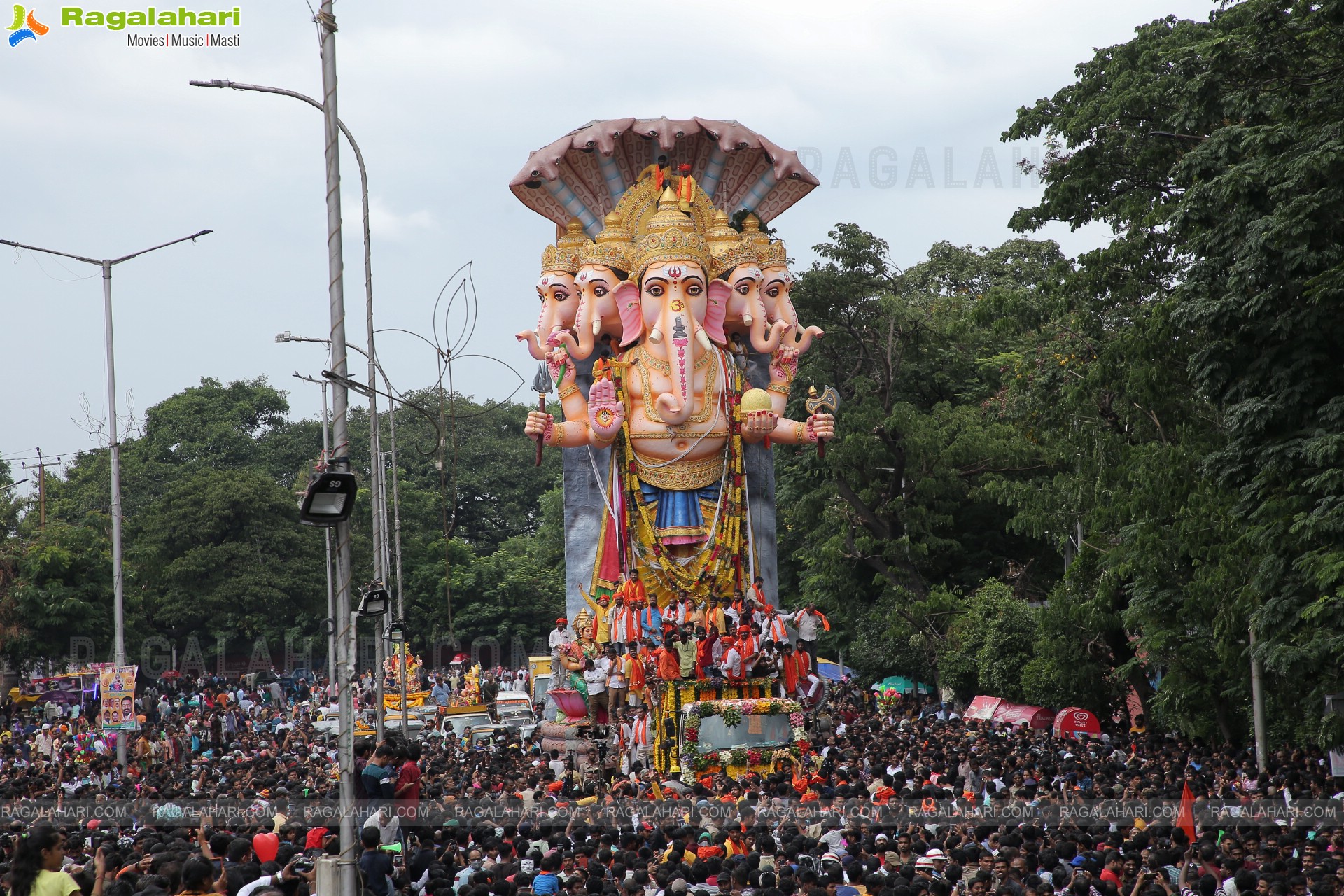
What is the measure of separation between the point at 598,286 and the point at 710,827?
40.2 ft

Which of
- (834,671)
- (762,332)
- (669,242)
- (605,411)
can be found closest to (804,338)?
(762,332)

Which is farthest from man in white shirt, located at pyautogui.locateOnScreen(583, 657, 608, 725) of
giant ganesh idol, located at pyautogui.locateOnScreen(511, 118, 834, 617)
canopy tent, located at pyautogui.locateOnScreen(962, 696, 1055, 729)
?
canopy tent, located at pyautogui.locateOnScreen(962, 696, 1055, 729)

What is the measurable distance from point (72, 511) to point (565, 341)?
3547 centimetres

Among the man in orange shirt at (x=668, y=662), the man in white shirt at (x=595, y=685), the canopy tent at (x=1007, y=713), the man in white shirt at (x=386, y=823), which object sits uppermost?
the man in orange shirt at (x=668, y=662)

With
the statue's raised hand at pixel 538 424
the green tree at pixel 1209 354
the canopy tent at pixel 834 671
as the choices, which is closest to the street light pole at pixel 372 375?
the statue's raised hand at pixel 538 424

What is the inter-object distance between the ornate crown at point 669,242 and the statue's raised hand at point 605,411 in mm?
1964

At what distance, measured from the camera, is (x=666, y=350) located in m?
23.0

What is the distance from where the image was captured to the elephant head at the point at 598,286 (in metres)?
23.7

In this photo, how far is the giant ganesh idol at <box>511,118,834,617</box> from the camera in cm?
2311

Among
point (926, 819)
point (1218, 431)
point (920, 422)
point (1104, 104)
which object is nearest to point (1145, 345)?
point (1218, 431)

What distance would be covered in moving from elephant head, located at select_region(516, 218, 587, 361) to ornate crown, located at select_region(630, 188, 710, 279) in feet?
3.84

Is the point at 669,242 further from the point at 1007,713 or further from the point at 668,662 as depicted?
the point at 1007,713

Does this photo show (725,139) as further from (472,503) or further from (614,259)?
(472,503)

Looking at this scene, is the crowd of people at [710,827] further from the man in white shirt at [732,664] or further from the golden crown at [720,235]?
the golden crown at [720,235]
